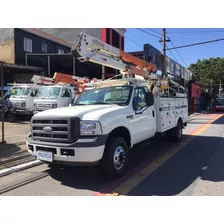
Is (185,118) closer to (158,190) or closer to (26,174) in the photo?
(158,190)

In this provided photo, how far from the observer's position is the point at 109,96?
213 inches

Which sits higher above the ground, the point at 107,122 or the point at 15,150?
the point at 107,122

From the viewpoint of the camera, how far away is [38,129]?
14.9 feet

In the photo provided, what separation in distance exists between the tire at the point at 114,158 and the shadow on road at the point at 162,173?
185 mm

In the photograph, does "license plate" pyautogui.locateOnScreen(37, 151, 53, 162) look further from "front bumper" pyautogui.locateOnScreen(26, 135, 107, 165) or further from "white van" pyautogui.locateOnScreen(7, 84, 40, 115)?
"white van" pyautogui.locateOnScreen(7, 84, 40, 115)

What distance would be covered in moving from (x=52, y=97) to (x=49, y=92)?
0.55m

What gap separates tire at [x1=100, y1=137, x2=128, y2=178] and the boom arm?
81.5 inches

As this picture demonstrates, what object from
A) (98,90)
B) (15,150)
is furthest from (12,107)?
(98,90)

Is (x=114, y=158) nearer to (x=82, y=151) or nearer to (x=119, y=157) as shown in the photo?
(x=119, y=157)

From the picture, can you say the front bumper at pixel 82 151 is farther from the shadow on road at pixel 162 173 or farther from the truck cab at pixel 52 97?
the truck cab at pixel 52 97

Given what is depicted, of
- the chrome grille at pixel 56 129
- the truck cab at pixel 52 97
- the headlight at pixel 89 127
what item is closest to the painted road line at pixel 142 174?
the headlight at pixel 89 127

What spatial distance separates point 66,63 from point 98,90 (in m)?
19.3

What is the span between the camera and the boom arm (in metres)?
5.09

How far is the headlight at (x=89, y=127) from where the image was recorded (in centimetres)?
410
